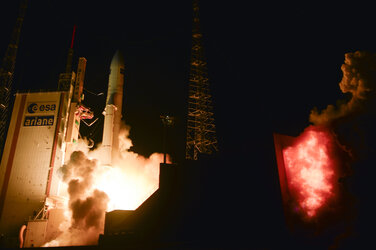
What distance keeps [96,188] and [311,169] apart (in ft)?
62.6

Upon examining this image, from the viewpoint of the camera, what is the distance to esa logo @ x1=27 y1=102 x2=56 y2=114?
29.5 metres

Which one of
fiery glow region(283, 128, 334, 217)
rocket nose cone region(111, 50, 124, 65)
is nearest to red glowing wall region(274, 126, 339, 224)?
fiery glow region(283, 128, 334, 217)

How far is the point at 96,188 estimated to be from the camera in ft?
85.8

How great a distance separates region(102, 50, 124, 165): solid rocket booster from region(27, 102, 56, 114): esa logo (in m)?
5.87

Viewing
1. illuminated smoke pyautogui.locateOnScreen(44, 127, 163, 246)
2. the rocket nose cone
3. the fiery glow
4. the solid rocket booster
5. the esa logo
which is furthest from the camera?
the rocket nose cone

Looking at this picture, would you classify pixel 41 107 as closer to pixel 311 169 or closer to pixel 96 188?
pixel 96 188

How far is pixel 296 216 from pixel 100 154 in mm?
18714

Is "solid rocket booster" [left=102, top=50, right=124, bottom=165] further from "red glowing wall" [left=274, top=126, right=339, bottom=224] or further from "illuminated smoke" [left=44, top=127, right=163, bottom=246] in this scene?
"red glowing wall" [left=274, top=126, right=339, bottom=224]

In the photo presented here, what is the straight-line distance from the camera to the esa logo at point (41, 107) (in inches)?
1163

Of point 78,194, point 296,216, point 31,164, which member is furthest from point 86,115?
point 296,216

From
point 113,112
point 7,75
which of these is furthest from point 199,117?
point 7,75

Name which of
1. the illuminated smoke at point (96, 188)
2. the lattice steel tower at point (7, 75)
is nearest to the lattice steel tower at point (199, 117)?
the illuminated smoke at point (96, 188)

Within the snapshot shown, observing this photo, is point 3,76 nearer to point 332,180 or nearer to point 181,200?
point 181,200

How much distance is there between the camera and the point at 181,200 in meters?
19.0
